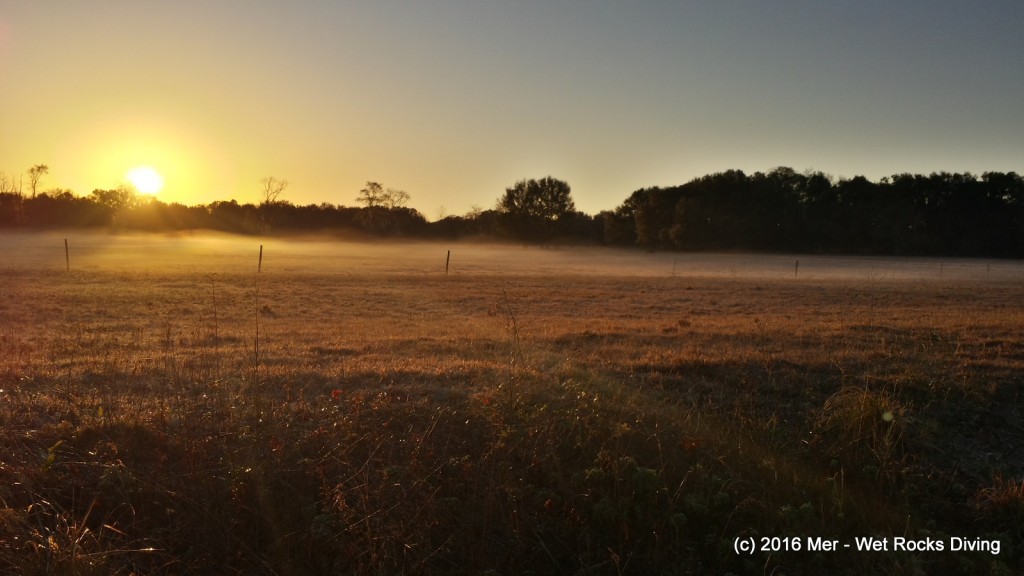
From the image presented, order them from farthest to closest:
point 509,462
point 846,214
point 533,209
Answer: point 533,209 < point 846,214 < point 509,462

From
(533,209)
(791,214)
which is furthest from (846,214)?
(533,209)

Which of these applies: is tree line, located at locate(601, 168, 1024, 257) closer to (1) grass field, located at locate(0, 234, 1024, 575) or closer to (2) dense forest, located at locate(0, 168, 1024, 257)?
(2) dense forest, located at locate(0, 168, 1024, 257)

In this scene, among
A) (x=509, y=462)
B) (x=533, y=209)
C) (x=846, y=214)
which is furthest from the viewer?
(x=533, y=209)

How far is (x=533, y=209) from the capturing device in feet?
316

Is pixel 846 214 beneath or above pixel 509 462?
above

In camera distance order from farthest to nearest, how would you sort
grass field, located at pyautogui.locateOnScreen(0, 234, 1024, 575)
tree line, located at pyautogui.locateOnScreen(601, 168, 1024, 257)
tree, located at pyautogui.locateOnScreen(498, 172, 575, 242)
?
tree, located at pyautogui.locateOnScreen(498, 172, 575, 242), tree line, located at pyautogui.locateOnScreen(601, 168, 1024, 257), grass field, located at pyautogui.locateOnScreen(0, 234, 1024, 575)

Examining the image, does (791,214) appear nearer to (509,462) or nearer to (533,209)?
(533,209)

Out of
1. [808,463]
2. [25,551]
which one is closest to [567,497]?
[808,463]

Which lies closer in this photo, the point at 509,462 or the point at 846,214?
the point at 509,462

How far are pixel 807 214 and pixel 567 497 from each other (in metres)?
84.7

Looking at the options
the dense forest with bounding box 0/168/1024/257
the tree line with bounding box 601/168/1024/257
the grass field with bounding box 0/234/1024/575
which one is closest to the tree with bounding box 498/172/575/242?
the dense forest with bounding box 0/168/1024/257

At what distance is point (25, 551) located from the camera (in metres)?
4.49

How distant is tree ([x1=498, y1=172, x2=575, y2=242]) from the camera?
95812mm

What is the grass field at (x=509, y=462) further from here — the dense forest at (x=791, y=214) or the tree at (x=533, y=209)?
the tree at (x=533, y=209)
